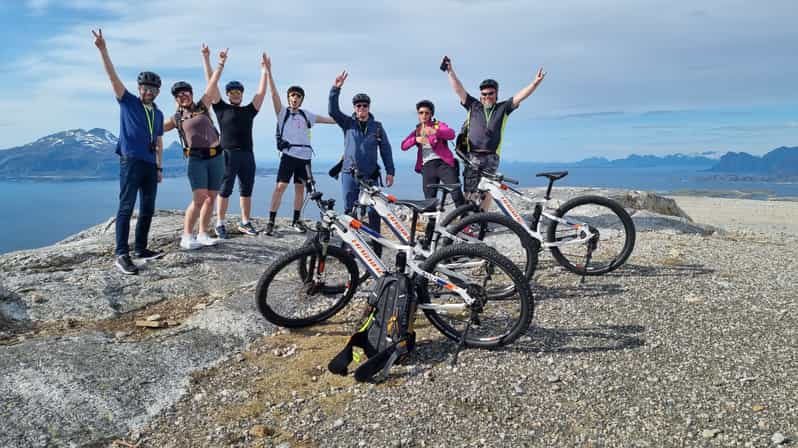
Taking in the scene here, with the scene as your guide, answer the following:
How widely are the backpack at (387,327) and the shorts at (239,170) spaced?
16.7 feet

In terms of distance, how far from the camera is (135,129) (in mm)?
6590

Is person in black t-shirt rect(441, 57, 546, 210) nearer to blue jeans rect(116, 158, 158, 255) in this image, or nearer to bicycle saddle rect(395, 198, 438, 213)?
bicycle saddle rect(395, 198, 438, 213)

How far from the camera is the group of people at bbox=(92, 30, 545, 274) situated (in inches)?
265

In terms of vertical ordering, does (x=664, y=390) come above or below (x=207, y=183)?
below

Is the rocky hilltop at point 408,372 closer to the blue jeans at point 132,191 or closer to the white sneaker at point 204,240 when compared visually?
the blue jeans at point 132,191

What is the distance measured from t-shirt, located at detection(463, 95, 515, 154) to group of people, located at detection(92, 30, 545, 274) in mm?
18

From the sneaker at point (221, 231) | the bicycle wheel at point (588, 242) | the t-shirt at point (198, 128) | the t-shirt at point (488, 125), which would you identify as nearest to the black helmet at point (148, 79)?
the t-shirt at point (198, 128)

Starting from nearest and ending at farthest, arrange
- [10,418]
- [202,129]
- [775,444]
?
[775,444]
[10,418]
[202,129]

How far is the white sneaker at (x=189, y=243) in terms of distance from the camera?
8148mm

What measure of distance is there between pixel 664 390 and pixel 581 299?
7.34ft

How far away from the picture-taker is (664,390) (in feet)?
12.8

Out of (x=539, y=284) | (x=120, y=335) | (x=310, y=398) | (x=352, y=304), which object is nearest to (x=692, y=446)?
(x=310, y=398)

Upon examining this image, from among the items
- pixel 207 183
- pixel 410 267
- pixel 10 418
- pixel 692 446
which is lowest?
pixel 10 418

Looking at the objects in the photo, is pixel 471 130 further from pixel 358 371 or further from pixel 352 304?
pixel 358 371
